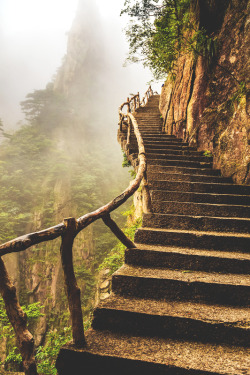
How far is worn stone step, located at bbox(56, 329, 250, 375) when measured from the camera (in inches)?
48.0

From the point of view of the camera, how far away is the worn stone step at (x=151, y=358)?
1219 millimetres

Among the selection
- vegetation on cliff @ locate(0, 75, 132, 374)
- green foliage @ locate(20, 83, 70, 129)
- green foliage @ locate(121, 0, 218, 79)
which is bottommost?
vegetation on cliff @ locate(0, 75, 132, 374)

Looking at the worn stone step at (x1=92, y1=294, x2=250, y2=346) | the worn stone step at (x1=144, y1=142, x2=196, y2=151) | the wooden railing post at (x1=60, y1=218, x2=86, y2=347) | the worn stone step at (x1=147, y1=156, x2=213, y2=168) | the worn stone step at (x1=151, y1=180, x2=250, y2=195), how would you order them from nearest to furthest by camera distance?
the wooden railing post at (x1=60, y1=218, x2=86, y2=347), the worn stone step at (x1=92, y1=294, x2=250, y2=346), the worn stone step at (x1=151, y1=180, x2=250, y2=195), the worn stone step at (x1=147, y1=156, x2=213, y2=168), the worn stone step at (x1=144, y1=142, x2=196, y2=151)

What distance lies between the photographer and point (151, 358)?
1279mm

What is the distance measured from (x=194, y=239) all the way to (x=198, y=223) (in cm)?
34

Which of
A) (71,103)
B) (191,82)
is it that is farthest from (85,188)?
(71,103)

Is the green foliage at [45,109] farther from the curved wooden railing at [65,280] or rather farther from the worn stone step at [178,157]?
the curved wooden railing at [65,280]

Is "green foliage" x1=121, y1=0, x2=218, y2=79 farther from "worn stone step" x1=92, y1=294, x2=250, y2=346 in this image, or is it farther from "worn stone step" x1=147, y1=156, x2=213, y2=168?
"worn stone step" x1=92, y1=294, x2=250, y2=346

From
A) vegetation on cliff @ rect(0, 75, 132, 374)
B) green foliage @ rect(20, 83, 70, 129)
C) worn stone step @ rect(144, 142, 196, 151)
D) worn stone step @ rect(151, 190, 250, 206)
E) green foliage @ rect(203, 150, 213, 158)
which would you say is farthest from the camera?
green foliage @ rect(20, 83, 70, 129)

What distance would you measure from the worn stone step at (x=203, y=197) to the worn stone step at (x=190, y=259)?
3.40 feet

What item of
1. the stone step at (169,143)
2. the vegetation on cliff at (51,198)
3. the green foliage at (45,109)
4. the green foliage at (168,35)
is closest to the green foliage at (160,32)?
the green foliage at (168,35)

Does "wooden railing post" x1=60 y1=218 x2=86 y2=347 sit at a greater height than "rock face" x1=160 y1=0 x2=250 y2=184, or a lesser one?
lesser

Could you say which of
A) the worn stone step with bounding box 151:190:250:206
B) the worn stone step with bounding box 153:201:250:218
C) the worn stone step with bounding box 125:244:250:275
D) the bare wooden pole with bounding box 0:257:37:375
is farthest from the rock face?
the bare wooden pole with bounding box 0:257:37:375

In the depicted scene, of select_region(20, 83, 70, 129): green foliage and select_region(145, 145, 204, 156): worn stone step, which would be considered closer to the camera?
select_region(145, 145, 204, 156): worn stone step
